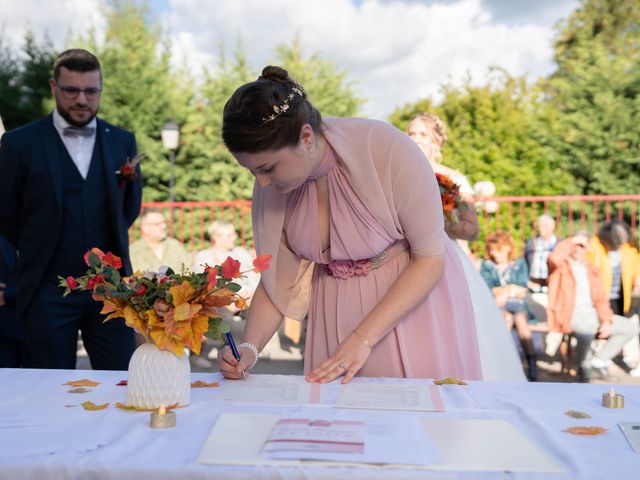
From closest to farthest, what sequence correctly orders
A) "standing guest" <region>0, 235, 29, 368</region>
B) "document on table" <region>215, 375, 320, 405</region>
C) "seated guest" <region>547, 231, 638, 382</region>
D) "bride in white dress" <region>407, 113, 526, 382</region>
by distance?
"document on table" <region>215, 375, 320, 405</region> < "standing guest" <region>0, 235, 29, 368</region> < "bride in white dress" <region>407, 113, 526, 382</region> < "seated guest" <region>547, 231, 638, 382</region>

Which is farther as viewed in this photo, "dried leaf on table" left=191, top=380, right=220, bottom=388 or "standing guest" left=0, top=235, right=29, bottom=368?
"standing guest" left=0, top=235, right=29, bottom=368

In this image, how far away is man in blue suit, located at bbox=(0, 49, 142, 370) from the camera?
3.27 meters

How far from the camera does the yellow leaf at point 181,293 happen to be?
5.64ft

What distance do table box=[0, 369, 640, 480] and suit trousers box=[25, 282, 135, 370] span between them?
1188 millimetres

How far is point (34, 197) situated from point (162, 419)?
2.01 meters

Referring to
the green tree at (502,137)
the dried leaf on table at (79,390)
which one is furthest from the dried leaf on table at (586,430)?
the green tree at (502,137)

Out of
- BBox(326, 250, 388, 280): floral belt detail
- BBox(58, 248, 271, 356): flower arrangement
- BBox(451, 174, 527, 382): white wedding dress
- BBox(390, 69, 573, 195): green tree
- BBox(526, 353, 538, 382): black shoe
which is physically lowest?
BBox(526, 353, 538, 382): black shoe

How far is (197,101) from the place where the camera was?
14.4 m

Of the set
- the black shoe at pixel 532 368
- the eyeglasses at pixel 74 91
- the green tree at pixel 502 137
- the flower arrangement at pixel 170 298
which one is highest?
the green tree at pixel 502 137

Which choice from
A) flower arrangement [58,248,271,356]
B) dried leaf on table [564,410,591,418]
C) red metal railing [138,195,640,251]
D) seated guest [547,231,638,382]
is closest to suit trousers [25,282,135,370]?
flower arrangement [58,248,271,356]

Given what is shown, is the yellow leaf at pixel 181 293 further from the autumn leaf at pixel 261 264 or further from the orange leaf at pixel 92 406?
the orange leaf at pixel 92 406

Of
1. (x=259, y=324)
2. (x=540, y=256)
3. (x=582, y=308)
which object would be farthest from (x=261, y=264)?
(x=540, y=256)

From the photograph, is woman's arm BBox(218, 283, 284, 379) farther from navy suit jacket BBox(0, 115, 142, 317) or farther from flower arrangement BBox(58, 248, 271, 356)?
navy suit jacket BBox(0, 115, 142, 317)

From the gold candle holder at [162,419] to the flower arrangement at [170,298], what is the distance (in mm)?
178
